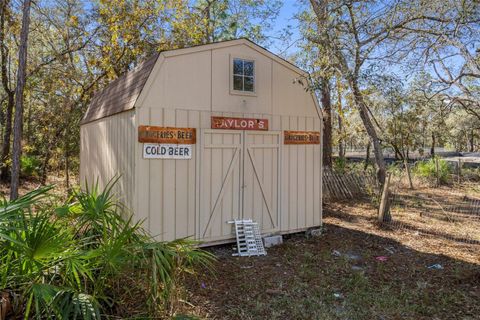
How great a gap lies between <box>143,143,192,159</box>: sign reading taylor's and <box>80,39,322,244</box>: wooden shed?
0.05ft

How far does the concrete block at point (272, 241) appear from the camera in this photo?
6789 millimetres

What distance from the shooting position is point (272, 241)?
22.5ft

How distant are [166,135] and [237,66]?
73.8 inches

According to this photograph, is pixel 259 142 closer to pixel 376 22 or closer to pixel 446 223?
pixel 376 22

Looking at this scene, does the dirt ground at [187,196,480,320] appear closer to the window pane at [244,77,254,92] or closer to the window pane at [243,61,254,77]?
the window pane at [244,77,254,92]

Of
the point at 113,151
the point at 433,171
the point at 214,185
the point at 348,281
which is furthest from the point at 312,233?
the point at 433,171

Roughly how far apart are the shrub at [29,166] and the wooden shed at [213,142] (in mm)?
9441

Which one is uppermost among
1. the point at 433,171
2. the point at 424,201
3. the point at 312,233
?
the point at 433,171

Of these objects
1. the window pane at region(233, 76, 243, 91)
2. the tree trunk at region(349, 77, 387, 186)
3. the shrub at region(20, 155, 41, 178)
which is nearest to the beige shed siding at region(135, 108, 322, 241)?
the window pane at region(233, 76, 243, 91)

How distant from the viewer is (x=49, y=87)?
42.6ft

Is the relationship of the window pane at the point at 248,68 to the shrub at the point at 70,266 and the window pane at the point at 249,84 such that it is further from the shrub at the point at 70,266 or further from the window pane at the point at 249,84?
the shrub at the point at 70,266

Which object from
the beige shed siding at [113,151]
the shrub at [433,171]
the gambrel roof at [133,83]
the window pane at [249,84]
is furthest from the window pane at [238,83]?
the shrub at [433,171]

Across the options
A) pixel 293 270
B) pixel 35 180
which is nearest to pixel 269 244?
pixel 293 270

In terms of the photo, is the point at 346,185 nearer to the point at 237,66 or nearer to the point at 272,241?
the point at 272,241
